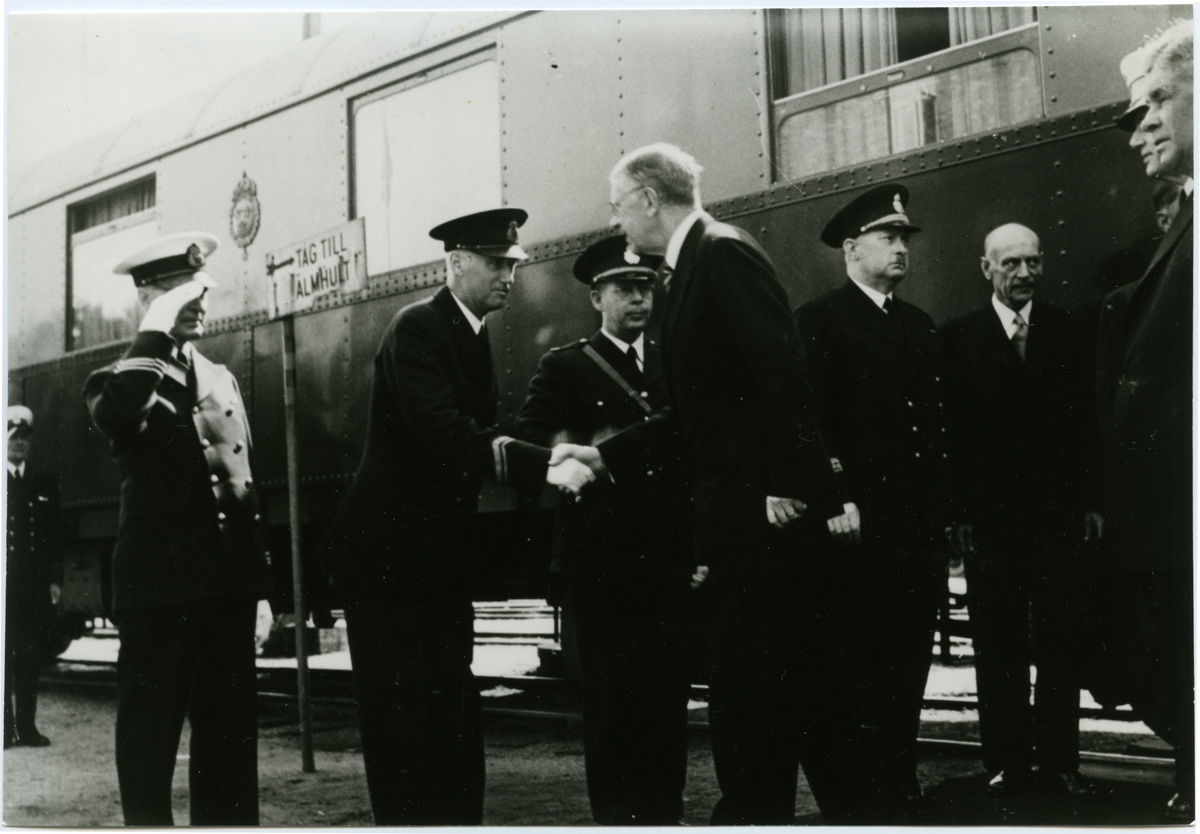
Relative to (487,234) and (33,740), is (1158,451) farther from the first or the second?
(33,740)

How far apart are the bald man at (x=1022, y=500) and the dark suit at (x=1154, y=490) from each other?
0.09 m

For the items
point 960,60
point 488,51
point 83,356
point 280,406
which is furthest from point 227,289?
point 960,60

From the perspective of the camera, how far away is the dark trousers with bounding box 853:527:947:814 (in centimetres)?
329

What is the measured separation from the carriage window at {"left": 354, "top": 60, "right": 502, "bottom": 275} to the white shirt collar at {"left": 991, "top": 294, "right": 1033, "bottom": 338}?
5.76 feet

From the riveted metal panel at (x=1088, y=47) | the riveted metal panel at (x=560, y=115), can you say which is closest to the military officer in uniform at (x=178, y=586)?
the riveted metal panel at (x=560, y=115)

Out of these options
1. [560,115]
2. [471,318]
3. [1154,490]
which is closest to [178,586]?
[471,318]

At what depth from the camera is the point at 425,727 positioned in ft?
11.2

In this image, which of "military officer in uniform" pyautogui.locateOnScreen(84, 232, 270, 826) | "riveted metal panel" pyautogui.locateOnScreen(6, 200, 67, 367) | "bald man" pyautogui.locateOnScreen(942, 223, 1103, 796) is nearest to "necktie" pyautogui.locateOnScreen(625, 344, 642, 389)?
"bald man" pyautogui.locateOnScreen(942, 223, 1103, 796)

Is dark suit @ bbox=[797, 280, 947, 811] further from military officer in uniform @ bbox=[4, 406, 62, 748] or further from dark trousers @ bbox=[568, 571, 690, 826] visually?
military officer in uniform @ bbox=[4, 406, 62, 748]

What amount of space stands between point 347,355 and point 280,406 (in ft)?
1.40

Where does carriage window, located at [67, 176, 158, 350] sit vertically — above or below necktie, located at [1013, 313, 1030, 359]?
above

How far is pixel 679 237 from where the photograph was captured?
3240mm

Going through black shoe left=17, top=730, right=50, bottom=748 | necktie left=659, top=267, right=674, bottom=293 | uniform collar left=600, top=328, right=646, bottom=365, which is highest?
necktie left=659, top=267, right=674, bottom=293

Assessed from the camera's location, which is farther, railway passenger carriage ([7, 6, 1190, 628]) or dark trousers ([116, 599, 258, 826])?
dark trousers ([116, 599, 258, 826])
